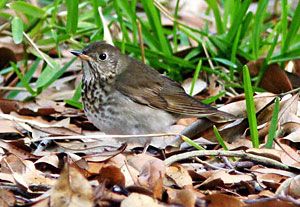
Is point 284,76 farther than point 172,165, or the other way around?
point 284,76

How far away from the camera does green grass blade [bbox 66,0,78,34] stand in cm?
592

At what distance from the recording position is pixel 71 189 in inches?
147

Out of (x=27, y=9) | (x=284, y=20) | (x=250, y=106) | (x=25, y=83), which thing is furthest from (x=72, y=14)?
(x=250, y=106)

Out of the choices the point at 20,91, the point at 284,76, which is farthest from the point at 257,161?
the point at 20,91

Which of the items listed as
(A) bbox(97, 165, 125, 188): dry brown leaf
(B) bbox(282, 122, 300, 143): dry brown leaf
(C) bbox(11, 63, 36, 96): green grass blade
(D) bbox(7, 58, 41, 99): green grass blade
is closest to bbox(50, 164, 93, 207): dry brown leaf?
(A) bbox(97, 165, 125, 188): dry brown leaf

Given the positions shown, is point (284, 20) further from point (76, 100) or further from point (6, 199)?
point (6, 199)

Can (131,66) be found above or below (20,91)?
above

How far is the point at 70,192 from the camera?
12.3 ft

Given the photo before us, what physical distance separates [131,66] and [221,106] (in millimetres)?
677

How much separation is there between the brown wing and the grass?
31 cm

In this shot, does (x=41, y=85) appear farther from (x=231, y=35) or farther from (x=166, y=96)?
(x=231, y=35)

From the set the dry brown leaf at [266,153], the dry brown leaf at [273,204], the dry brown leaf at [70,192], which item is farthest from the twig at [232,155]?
the dry brown leaf at [70,192]

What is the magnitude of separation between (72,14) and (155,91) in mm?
832

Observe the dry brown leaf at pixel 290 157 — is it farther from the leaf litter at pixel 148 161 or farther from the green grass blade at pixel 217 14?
the green grass blade at pixel 217 14
